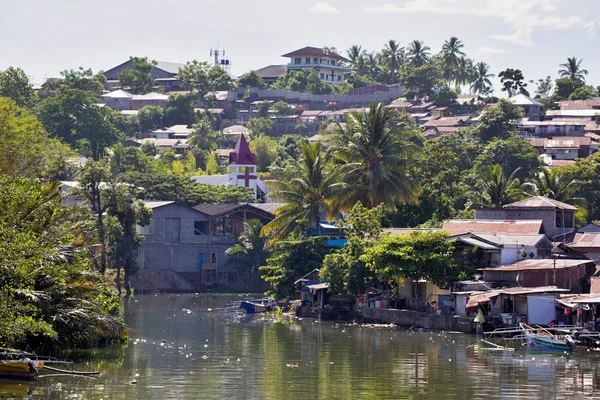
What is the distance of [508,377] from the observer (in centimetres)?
3572

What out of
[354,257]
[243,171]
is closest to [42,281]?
[354,257]

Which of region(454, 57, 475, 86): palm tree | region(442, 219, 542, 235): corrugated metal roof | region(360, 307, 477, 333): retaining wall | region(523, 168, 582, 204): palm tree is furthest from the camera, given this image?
region(454, 57, 475, 86): palm tree

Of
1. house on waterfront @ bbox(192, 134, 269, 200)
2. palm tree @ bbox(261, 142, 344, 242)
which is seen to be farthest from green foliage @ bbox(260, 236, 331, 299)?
house on waterfront @ bbox(192, 134, 269, 200)

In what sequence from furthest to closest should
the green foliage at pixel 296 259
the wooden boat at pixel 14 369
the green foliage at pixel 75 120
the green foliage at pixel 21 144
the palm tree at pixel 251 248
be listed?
1. the green foliage at pixel 75 120
2. the palm tree at pixel 251 248
3. the green foliage at pixel 296 259
4. the green foliage at pixel 21 144
5. the wooden boat at pixel 14 369

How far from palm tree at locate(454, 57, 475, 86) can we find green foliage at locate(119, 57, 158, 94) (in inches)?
1761

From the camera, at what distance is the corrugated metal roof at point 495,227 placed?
57281 millimetres

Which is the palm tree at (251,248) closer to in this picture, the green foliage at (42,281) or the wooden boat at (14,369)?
the green foliage at (42,281)

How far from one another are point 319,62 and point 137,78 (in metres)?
29.5

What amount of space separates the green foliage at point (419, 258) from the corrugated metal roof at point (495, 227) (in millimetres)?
4045

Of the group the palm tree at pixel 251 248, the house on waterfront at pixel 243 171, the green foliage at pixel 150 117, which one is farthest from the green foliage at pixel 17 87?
the palm tree at pixel 251 248

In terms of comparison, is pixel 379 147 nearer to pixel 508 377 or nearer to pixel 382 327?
pixel 382 327

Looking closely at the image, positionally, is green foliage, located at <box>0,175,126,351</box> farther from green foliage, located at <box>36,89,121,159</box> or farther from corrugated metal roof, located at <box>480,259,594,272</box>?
green foliage, located at <box>36,89,121,159</box>

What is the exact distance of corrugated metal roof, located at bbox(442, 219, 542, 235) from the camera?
57.3 meters

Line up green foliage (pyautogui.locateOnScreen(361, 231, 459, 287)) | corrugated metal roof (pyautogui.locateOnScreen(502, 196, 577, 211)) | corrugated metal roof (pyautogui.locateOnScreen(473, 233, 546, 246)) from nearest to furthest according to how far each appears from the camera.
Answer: green foliage (pyautogui.locateOnScreen(361, 231, 459, 287)) → corrugated metal roof (pyautogui.locateOnScreen(473, 233, 546, 246)) → corrugated metal roof (pyautogui.locateOnScreen(502, 196, 577, 211))
